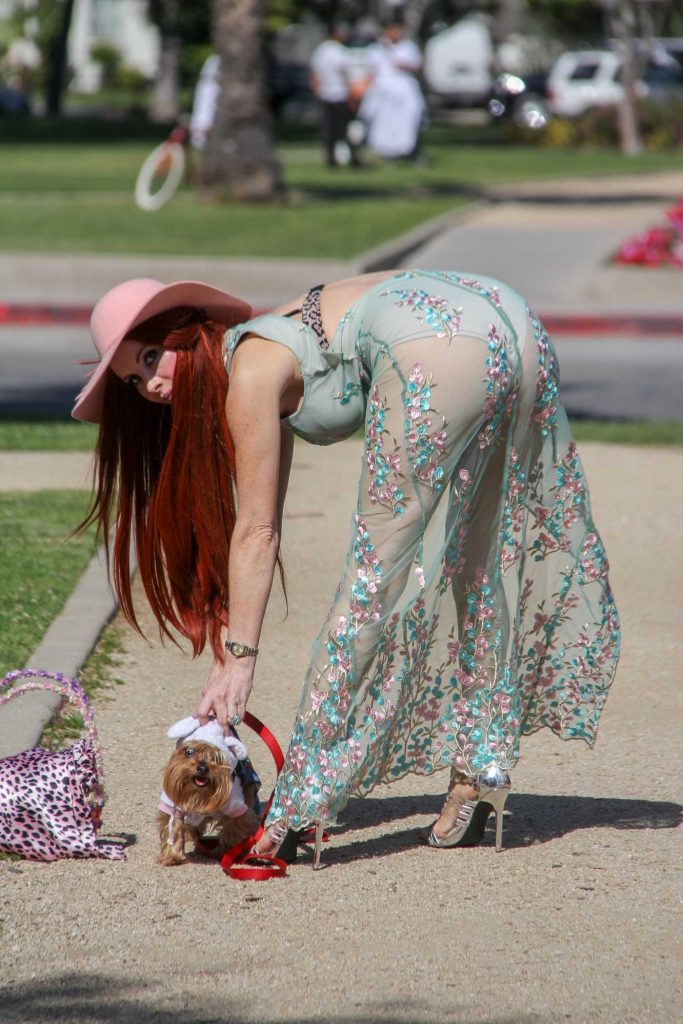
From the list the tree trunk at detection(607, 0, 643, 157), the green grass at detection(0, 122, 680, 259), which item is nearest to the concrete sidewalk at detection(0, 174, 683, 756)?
the green grass at detection(0, 122, 680, 259)

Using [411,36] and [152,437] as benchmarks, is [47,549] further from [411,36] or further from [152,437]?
[411,36]

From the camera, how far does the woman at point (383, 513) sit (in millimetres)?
3439

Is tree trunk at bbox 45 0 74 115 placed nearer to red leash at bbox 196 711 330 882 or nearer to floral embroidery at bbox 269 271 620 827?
floral embroidery at bbox 269 271 620 827

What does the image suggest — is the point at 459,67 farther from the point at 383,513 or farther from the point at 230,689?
the point at 230,689

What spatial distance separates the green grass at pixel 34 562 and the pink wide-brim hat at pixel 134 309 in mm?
1653

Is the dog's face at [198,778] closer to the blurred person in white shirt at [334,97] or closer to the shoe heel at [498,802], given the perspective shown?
the shoe heel at [498,802]

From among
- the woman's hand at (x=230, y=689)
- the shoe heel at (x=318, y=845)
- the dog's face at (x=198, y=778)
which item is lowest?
the shoe heel at (x=318, y=845)

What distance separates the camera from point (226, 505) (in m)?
3.61

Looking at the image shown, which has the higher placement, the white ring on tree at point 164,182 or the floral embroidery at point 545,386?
the floral embroidery at point 545,386

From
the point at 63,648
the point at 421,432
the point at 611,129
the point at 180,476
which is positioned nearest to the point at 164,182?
the point at 63,648

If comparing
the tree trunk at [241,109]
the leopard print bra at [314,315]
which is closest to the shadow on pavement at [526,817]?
the leopard print bra at [314,315]

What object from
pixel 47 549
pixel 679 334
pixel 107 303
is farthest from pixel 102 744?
pixel 679 334

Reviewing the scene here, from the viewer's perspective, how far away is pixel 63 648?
5.08m

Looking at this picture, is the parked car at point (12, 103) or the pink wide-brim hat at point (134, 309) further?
the parked car at point (12, 103)
